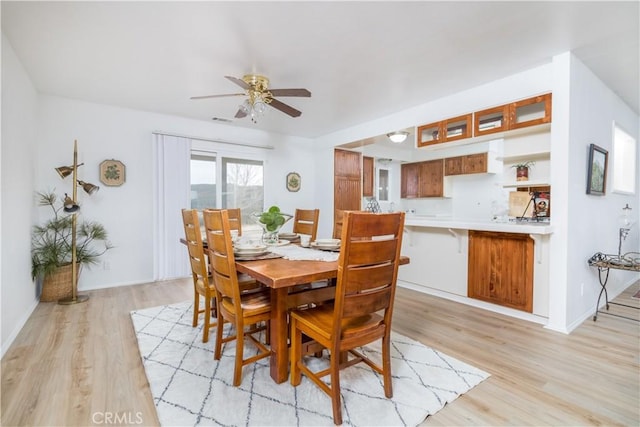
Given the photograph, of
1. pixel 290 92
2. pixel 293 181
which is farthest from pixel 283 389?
pixel 293 181

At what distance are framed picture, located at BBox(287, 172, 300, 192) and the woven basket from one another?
135 inches

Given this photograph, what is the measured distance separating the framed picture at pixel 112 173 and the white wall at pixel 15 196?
75 centimetres

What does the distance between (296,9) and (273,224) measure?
156cm

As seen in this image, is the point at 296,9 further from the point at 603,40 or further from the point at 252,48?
the point at 603,40

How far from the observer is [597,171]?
10.1 feet

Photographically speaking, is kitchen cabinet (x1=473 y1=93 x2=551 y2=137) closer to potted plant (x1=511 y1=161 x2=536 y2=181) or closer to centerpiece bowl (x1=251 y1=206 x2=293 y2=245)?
potted plant (x1=511 y1=161 x2=536 y2=181)

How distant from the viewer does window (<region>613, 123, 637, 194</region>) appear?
4105 mm

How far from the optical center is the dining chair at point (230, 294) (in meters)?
1.76

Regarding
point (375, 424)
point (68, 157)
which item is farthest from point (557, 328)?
point (68, 157)

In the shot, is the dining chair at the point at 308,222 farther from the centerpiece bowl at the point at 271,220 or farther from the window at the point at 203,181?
the window at the point at 203,181

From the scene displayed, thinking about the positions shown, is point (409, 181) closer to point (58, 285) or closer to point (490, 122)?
point (490, 122)

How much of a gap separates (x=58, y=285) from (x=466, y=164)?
21.3 feet

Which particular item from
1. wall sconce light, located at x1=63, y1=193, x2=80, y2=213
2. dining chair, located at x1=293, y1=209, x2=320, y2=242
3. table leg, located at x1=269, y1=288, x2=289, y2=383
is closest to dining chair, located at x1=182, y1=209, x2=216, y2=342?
table leg, located at x1=269, y1=288, x2=289, y2=383

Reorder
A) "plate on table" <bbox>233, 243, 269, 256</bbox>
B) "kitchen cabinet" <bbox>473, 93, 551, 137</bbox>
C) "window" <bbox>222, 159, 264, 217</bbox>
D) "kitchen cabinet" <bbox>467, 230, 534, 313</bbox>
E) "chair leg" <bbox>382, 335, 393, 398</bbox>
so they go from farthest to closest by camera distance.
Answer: "window" <bbox>222, 159, 264, 217</bbox>, "kitchen cabinet" <bbox>467, 230, 534, 313</bbox>, "kitchen cabinet" <bbox>473, 93, 551, 137</bbox>, "plate on table" <bbox>233, 243, 269, 256</bbox>, "chair leg" <bbox>382, 335, 393, 398</bbox>
